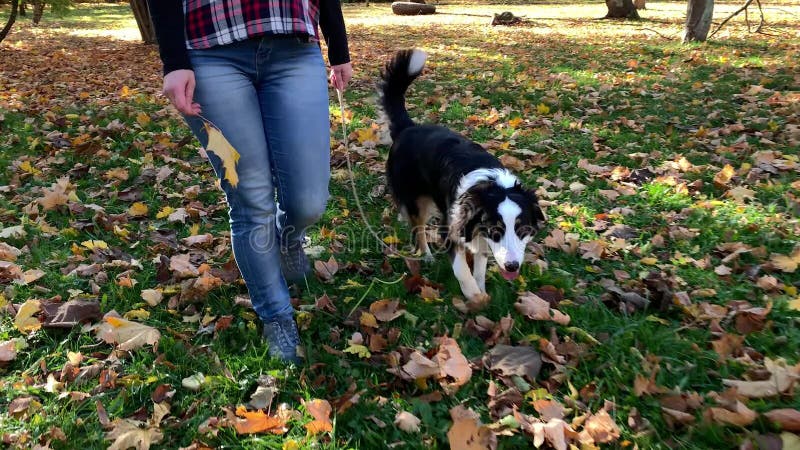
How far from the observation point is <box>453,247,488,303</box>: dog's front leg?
2.88 metres

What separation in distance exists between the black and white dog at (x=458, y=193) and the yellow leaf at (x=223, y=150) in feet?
4.16

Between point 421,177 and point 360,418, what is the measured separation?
1.70 m

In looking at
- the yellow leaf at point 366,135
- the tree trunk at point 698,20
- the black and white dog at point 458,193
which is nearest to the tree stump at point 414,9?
the tree trunk at point 698,20

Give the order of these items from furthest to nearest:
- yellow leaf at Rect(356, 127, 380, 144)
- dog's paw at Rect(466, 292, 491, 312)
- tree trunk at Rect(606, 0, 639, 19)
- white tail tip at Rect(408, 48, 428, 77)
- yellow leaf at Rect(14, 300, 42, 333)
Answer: tree trunk at Rect(606, 0, 639, 19)
yellow leaf at Rect(356, 127, 380, 144)
white tail tip at Rect(408, 48, 428, 77)
dog's paw at Rect(466, 292, 491, 312)
yellow leaf at Rect(14, 300, 42, 333)

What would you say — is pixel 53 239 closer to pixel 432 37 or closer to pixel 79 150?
pixel 79 150

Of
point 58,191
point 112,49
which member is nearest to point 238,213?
point 58,191

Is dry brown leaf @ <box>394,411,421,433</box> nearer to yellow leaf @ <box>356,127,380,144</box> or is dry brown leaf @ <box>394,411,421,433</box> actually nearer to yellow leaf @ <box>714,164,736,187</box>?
yellow leaf @ <box>714,164,736,187</box>

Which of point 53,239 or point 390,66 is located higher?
point 390,66

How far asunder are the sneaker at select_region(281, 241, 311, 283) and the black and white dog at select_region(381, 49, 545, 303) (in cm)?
83

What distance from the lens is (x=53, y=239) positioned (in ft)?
11.8

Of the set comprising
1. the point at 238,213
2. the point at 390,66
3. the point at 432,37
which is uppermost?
the point at 390,66

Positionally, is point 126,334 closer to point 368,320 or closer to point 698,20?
point 368,320

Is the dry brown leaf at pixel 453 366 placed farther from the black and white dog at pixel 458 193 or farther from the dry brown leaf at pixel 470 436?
the black and white dog at pixel 458 193

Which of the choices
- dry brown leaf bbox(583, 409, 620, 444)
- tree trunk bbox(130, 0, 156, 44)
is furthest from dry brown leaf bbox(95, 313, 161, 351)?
tree trunk bbox(130, 0, 156, 44)
